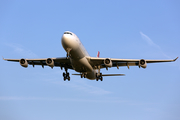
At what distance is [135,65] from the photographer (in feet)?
146

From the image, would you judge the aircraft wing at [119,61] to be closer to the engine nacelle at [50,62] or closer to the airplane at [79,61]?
the airplane at [79,61]

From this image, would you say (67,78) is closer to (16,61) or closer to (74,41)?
(16,61)

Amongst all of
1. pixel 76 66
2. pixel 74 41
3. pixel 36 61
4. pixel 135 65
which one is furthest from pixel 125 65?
pixel 36 61

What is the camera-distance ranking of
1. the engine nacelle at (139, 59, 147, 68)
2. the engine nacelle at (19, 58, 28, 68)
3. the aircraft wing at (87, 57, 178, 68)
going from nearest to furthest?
the engine nacelle at (139, 59, 147, 68) → the aircraft wing at (87, 57, 178, 68) → the engine nacelle at (19, 58, 28, 68)

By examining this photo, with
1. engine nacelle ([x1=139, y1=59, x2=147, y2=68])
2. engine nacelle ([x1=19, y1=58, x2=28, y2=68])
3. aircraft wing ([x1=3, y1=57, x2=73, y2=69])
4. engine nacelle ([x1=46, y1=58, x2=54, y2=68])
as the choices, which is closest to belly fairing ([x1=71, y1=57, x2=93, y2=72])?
aircraft wing ([x1=3, y1=57, x2=73, y2=69])

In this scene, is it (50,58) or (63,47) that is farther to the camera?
(50,58)

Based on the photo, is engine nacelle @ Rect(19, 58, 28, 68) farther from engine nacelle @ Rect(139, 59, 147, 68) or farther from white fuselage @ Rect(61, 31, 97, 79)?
engine nacelle @ Rect(139, 59, 147, 68)

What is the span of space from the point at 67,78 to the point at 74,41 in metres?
12.3

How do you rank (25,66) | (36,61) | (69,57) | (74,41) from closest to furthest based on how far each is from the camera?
(74,41) < (69,57) < (25,66) < (36,61)

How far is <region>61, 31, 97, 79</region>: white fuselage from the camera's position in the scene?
36.0 metres

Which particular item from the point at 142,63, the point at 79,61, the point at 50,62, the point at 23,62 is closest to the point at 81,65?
the point at 79,61

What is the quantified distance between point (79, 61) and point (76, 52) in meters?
2.25

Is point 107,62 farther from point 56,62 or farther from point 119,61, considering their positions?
point 56,62

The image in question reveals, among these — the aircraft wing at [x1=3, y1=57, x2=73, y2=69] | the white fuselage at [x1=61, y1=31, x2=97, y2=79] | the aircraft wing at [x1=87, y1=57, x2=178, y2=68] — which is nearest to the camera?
the white fuselage at [x1=61, y1=31, x2=97, y2=79]
